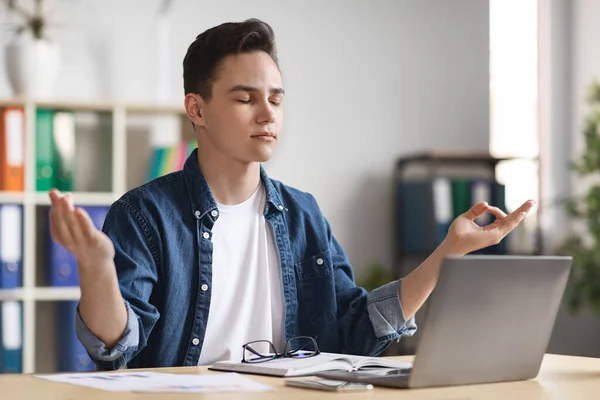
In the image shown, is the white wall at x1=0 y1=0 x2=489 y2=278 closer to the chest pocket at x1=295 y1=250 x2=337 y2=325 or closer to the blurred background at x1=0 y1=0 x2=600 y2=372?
the blurred background at x1=0 y1=0 x2=600 y2=372

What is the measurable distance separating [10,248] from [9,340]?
0.35m

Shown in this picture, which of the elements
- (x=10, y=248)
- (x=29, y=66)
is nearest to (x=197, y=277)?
(x=10, y=248)

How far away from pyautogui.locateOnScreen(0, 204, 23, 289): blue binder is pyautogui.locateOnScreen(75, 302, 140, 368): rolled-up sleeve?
7.24ft

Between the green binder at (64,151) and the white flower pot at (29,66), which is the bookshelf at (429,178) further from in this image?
the white flower pot at (29,66)

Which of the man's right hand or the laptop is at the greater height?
the man's right hand

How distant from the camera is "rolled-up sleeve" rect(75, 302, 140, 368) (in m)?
1.47

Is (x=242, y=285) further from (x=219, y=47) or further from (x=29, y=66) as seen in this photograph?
(x=29, y=66)

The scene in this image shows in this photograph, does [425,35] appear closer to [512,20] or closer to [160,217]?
[512,20]

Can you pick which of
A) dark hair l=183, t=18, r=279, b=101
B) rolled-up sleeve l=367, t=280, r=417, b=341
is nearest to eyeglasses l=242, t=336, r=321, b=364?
rolled-up sleeve l=367, t=280, r=417, b=341

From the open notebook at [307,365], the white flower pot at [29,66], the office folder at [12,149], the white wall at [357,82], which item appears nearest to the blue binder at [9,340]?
the office folder at [12,149]

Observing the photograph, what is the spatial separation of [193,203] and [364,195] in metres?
2.73

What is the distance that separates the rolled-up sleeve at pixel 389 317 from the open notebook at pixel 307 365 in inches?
10.5

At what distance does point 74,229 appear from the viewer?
1.28m

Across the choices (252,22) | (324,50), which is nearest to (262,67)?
(252,22)
